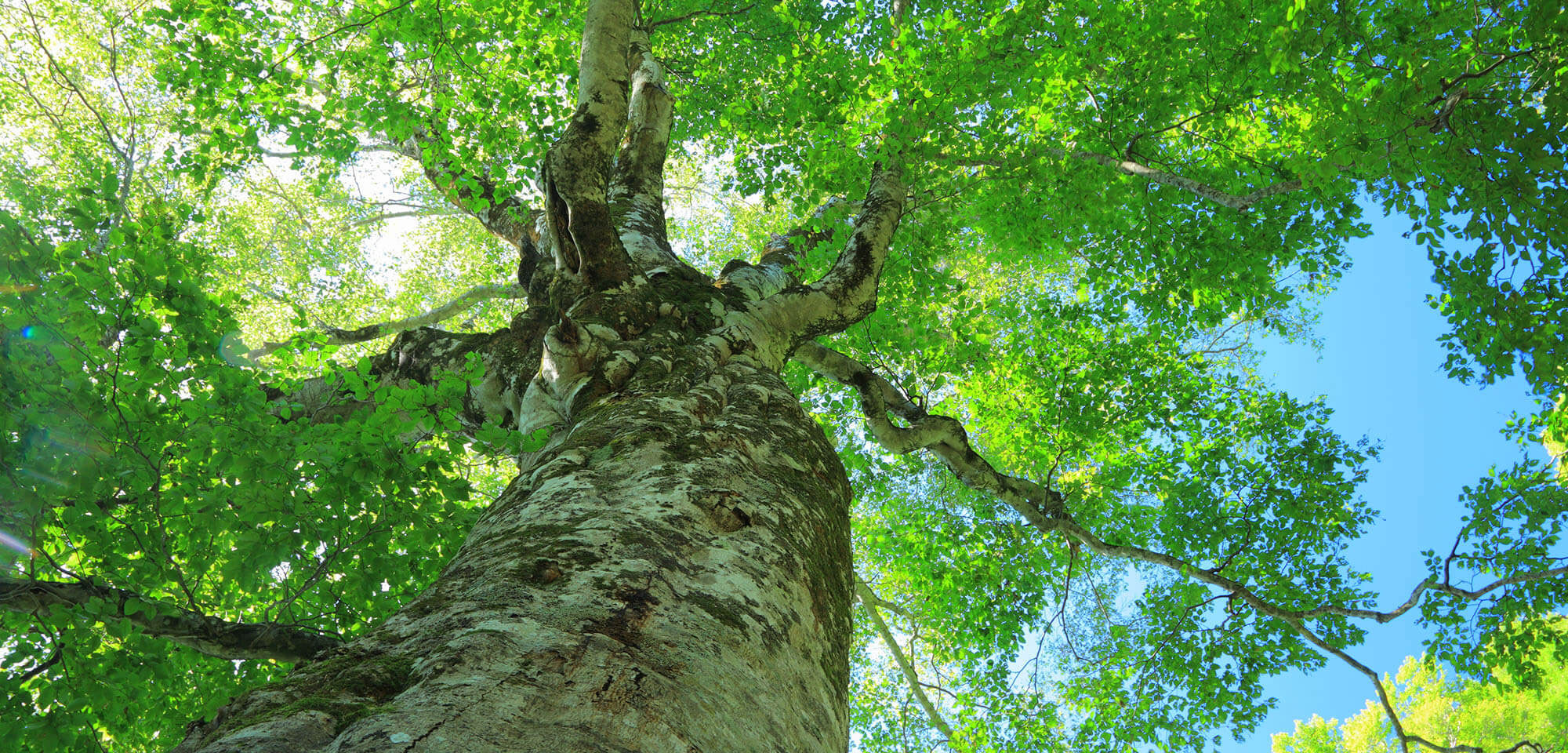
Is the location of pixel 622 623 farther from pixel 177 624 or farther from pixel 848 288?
pixel 848 288

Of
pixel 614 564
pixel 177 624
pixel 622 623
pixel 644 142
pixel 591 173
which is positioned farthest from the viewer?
pixel 644 142

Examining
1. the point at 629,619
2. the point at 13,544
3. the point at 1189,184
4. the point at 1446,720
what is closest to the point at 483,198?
the point at 13,544

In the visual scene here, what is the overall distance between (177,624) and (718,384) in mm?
2527

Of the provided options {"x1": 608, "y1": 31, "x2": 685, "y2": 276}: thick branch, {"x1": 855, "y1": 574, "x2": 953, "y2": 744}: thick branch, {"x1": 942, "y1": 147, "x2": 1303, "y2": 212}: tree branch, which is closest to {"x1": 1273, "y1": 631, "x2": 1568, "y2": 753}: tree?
{"x1": 855, "y1": 574, "x2": 953, "y2": 744}: thick branch

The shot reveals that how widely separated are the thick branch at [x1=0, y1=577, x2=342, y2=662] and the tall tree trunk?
1377 millimetres

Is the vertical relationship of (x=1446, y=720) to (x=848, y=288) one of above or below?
above

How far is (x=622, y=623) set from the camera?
1.45m

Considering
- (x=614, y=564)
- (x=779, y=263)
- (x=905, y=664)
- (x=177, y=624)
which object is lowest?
(x=614, y=564)

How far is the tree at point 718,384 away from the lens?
5.78 feet

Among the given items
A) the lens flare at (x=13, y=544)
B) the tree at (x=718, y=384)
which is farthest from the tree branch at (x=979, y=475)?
the lens flare at (x=13, y=544)

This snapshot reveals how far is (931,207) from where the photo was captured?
7.45 m

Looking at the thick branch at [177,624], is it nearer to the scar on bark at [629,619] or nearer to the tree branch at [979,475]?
the scar on bark at [629,619]

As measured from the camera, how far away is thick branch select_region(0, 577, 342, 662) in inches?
117

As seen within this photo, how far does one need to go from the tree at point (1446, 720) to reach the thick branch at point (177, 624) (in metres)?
17.5
